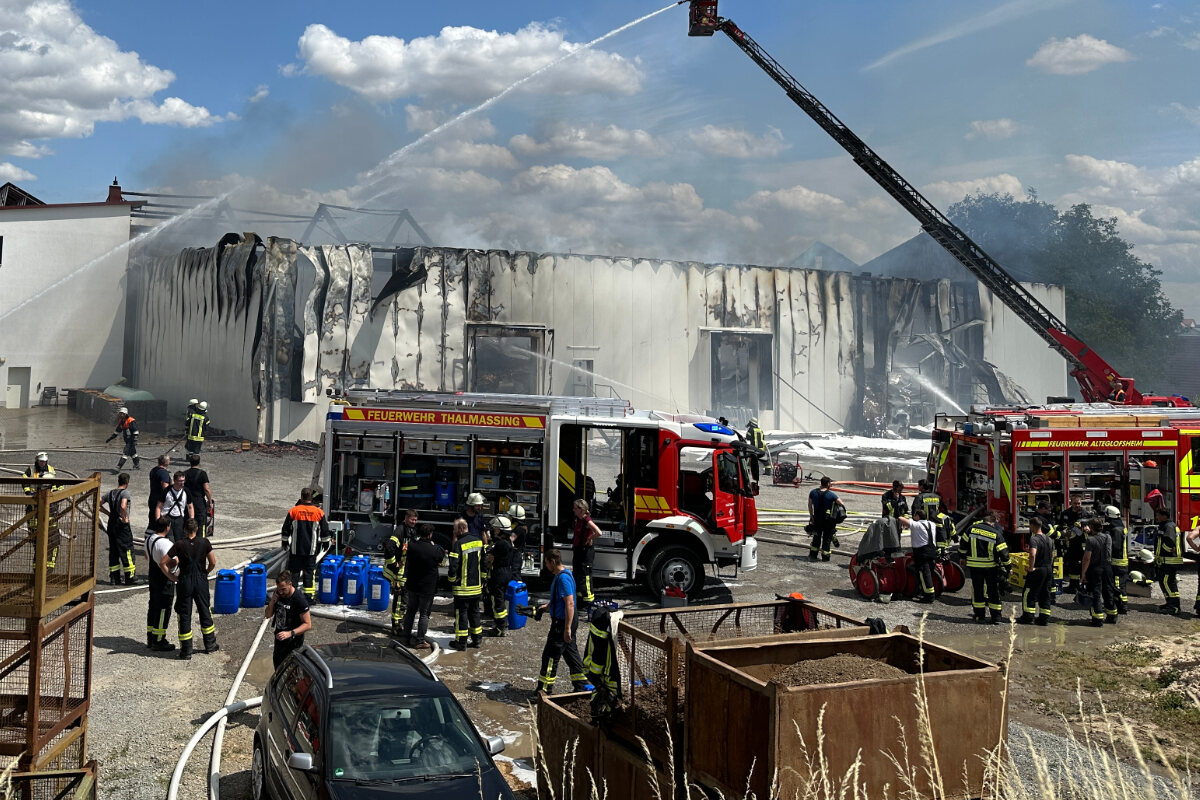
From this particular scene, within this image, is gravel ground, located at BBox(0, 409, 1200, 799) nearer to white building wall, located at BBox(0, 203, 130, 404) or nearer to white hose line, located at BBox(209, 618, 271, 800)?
white hose line, located at BBox(209, 618, 271, 800)

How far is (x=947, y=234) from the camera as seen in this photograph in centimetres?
2188

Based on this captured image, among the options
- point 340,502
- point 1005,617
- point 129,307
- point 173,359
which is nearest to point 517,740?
point 340,502

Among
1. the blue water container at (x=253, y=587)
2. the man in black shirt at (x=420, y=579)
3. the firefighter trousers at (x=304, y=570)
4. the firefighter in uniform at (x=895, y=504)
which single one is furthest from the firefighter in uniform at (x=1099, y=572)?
the blue water container at (x=253, y=587)

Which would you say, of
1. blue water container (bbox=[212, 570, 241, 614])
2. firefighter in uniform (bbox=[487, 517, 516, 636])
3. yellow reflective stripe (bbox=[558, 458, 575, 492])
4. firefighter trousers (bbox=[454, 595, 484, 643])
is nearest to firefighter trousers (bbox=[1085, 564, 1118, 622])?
yellow reflective stripe (bbox=[558, 458, 575, 492])

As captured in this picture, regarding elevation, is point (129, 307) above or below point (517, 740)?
above

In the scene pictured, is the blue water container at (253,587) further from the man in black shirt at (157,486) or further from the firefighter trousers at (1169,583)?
the firefighter trousers at (1169,583)

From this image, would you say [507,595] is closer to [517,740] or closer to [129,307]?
[517,740]

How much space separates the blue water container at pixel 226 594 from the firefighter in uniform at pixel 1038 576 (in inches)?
391

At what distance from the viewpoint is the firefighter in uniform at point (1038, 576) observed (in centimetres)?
1187

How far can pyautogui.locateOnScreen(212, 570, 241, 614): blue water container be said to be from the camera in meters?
11.1

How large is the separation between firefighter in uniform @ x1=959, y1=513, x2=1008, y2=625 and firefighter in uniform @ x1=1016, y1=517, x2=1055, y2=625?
34cm

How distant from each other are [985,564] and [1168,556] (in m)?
2.72

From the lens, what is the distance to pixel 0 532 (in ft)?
18.5

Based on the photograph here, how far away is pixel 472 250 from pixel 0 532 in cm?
2395
